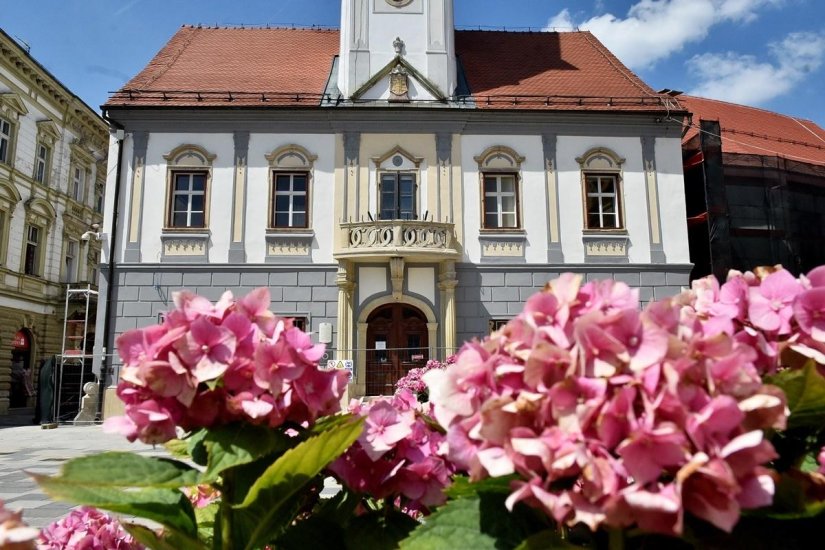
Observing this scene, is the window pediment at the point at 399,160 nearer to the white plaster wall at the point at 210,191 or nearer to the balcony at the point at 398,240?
the balcony at the point at 398,240

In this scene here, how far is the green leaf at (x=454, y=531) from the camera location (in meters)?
0.87

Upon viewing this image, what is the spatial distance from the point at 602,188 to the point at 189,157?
35.3ft

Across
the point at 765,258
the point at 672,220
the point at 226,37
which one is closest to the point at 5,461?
the point at 226,37

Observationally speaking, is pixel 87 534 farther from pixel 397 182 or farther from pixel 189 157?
pixel 189 157

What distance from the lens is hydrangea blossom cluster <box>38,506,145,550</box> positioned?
57.8 inches

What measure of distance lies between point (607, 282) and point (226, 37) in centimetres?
2060

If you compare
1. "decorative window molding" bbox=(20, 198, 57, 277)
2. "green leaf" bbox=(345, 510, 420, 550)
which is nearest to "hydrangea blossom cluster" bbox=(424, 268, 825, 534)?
"green leaf" bbox=(345, 510, 420, 550)

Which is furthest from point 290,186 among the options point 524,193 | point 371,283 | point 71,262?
point 71,262

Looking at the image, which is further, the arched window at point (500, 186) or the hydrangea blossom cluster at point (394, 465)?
the arched window at point (500, 186)

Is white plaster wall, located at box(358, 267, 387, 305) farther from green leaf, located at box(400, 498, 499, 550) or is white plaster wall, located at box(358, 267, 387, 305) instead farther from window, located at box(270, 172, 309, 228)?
green leaf, located at box(400, 498, 499, 550)

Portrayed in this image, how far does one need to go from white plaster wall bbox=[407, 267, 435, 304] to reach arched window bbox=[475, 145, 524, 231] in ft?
6.62

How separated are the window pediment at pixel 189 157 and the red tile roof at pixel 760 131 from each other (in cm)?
1398

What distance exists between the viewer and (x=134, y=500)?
99 cm

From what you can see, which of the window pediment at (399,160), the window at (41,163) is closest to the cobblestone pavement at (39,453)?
the window pediment at (399,160)
